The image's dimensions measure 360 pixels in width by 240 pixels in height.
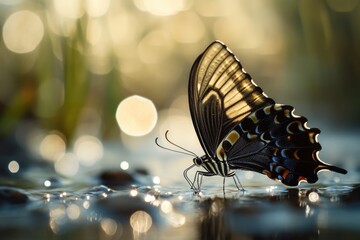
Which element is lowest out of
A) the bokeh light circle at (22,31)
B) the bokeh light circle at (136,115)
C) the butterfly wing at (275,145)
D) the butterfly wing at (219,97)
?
the butterfly wing at (275,145)

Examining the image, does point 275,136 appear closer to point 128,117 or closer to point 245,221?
point 245,221

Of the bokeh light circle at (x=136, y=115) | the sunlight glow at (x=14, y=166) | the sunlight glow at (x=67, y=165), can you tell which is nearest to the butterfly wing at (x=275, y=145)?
the sunlight glow at (x=67, y=165)

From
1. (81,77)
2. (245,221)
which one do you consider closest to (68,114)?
(81,77)

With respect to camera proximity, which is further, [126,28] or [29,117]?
[126,28]

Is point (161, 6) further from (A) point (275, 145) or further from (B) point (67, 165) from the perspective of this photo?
(A) point (275, 145)

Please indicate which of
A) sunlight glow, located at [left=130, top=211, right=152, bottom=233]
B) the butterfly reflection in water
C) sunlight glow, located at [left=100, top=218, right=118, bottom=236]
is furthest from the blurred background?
sunlight glow, located at [left=100, top=218, right=118, bottom=236]

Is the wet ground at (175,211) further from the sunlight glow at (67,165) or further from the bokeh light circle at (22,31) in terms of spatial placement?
the bokeh light circle at (22,31)

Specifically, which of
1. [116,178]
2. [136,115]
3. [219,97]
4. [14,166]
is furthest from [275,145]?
[136,115]
